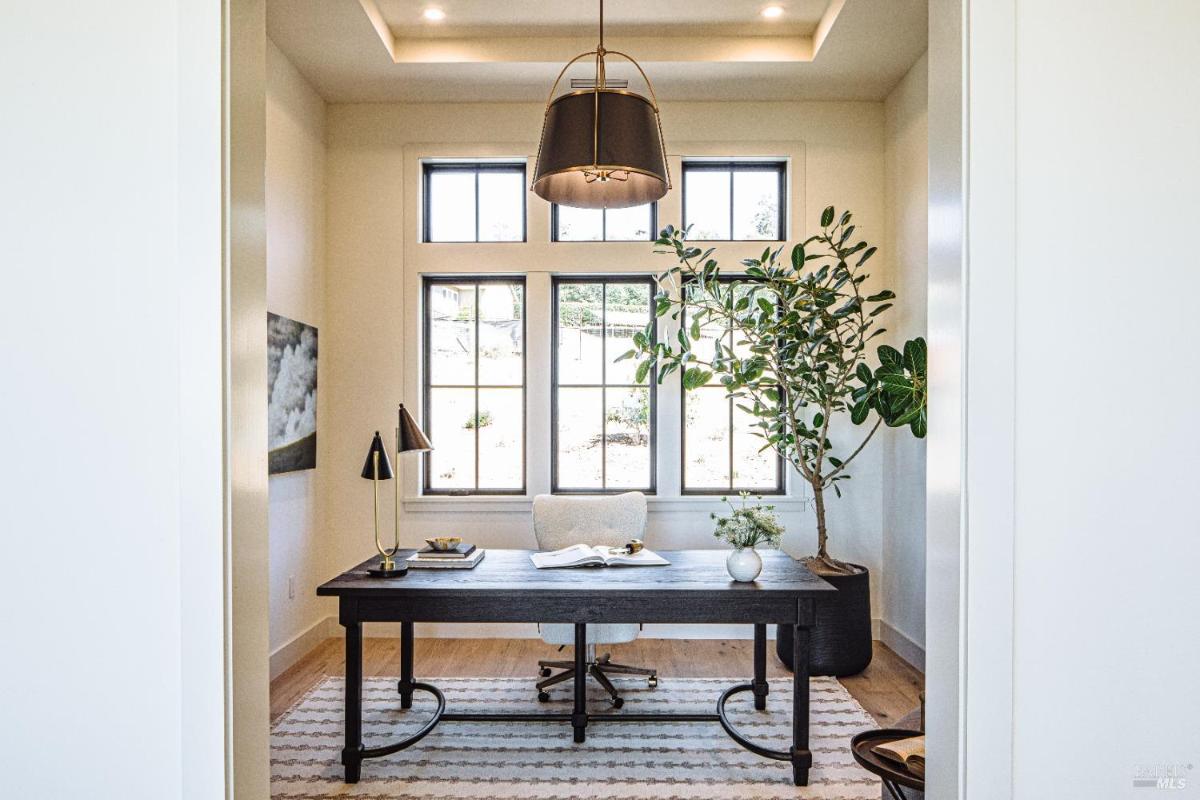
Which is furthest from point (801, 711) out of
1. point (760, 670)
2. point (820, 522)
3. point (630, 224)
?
point (630, 224)

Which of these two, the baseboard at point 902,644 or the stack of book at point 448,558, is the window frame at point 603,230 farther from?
the baseboard at point 902,644

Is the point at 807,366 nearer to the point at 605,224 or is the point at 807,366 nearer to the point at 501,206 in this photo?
the point at 605,224

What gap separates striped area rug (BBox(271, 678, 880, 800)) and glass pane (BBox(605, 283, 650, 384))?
1841 mm

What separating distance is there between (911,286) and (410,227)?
2.84m

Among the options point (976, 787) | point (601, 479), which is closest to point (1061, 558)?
point (976, 787)

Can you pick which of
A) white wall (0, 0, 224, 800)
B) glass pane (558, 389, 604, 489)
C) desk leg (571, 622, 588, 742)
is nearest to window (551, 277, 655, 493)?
glass pane (558, 389, 604, 489)

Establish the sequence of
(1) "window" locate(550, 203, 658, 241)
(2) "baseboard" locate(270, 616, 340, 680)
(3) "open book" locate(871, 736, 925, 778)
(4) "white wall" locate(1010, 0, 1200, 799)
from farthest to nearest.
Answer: (1) "window" locate(550, 203, 658, 241) < (2) "baseboard" locate(270, 616, 340, 680) < (3) "open book" locate(871, 736, 925, 778) < (4) "white wall" locate(1010, 0, 1200, 799)

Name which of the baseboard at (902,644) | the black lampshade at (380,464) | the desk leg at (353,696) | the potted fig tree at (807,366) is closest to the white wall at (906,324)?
the baseboard at (902,644)

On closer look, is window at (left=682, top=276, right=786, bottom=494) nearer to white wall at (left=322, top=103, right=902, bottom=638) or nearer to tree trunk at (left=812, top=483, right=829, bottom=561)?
white wall at (left=322, top=103, right=902, bottom=638)

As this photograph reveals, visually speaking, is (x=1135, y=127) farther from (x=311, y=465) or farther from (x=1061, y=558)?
(x=311, y=465)

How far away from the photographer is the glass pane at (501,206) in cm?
464

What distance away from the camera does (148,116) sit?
1289mm

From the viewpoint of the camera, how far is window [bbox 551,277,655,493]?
184 inches

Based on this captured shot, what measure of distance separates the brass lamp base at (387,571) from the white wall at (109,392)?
1587 mm
